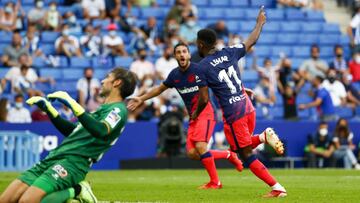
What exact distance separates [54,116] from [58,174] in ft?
2.61

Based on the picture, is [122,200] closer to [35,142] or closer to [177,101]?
[35,142]

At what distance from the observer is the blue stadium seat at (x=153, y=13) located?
96.3 ft

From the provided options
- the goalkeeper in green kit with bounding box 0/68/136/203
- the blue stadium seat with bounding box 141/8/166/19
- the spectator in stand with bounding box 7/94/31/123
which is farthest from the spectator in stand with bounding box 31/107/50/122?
the goalkeeper in green kit with bounding box 0/68/136/203

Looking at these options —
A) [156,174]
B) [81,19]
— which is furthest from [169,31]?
[156,174]

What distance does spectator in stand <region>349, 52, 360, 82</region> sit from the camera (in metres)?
29.2

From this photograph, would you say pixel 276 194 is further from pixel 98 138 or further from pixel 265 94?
pixel 265 94

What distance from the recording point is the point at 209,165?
1516 centimetres

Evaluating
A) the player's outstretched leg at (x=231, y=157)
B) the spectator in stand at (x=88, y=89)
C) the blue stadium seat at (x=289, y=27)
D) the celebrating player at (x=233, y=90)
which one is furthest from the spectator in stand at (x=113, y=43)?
the celebrating player at (x=233, y=90)

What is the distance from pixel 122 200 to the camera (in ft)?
41.8

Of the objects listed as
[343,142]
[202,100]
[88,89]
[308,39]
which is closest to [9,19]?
[88,89]

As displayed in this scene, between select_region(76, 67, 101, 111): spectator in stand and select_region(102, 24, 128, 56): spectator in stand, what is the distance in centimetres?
211

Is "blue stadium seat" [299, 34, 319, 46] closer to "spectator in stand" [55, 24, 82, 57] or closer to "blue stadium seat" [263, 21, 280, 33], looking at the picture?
"blue stadium seat" [263, 21, 280, 33]

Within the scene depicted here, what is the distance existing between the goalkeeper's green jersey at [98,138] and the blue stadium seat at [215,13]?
68.2 ft

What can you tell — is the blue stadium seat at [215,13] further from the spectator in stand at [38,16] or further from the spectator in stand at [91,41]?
the spectator in stand at [38,16]
